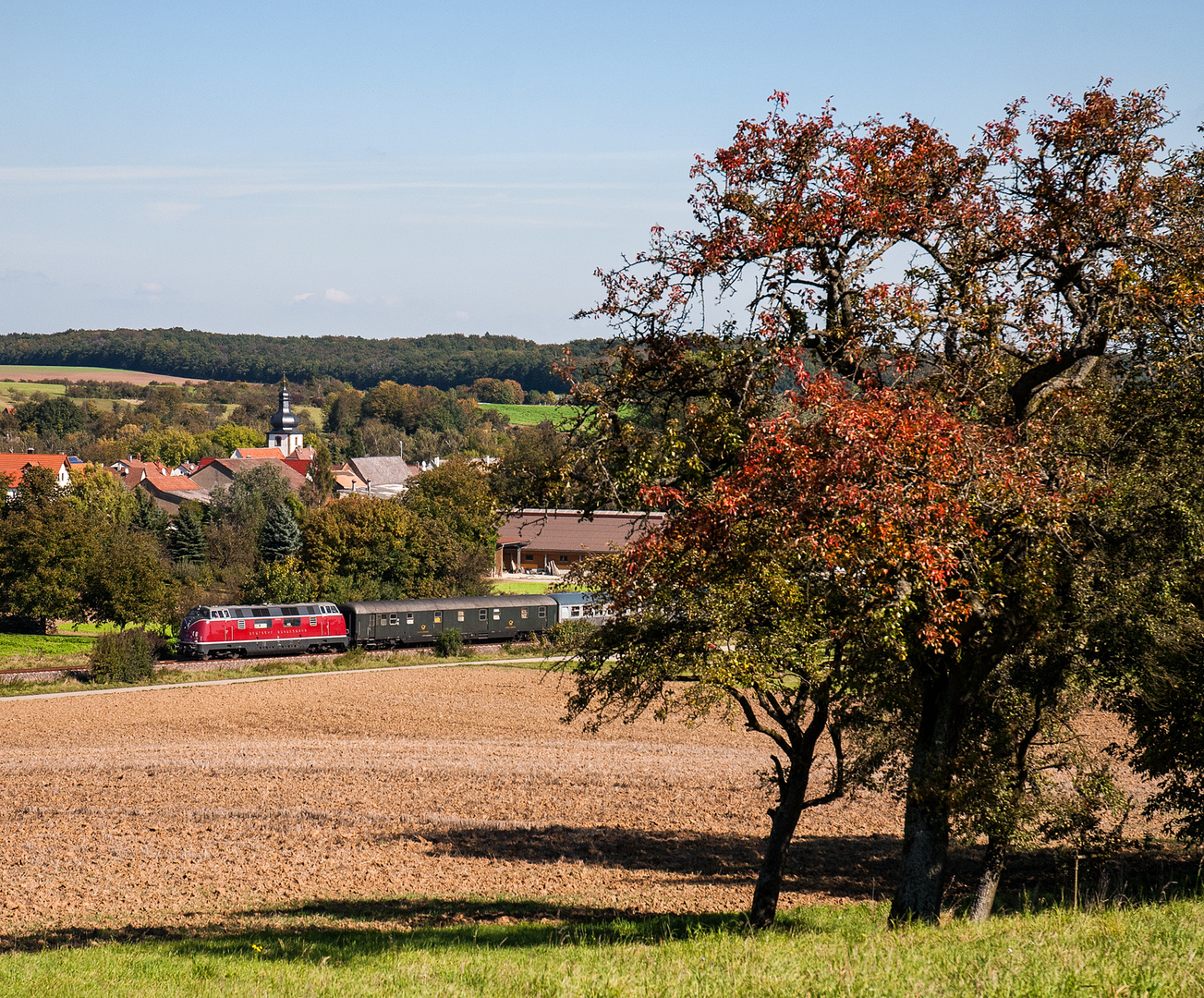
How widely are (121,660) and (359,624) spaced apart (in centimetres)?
1138

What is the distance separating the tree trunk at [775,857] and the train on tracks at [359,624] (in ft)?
90.8

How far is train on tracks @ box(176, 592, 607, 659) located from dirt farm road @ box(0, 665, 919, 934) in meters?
9.63

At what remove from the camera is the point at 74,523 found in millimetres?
55969

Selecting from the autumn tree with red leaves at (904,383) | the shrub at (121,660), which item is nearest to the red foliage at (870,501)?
the autumn tree with red leaves at (904,383)

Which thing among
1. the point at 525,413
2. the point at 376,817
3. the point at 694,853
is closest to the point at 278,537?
the point at 376,817

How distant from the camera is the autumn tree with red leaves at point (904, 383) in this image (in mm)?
9477

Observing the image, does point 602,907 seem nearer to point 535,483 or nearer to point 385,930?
point 385,930

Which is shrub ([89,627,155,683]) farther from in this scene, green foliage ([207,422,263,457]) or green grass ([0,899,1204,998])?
green foliage ([207,422,263,457])

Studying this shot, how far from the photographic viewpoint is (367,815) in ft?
68.0

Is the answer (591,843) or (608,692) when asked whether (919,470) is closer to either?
(608,692)

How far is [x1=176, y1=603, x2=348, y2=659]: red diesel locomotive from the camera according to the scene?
45.6 metres

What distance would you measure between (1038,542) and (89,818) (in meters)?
18.3

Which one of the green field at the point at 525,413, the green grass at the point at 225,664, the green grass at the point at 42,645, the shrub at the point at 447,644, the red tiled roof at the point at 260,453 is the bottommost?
the green grass at the point at 42,645

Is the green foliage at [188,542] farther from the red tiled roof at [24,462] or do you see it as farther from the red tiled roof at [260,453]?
the red tiled roof at [260,453]
